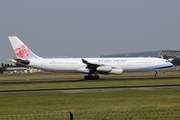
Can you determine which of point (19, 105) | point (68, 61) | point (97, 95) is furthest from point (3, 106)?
point (68, 61)

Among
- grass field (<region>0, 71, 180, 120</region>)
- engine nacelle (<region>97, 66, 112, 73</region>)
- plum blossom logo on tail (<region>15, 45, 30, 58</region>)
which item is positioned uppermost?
plum blossom logo on tail (<region>15, 45, 30, 58</region>)

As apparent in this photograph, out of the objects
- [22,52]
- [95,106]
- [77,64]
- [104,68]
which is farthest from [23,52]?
[95,106]

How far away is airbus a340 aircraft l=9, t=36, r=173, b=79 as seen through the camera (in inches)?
2274

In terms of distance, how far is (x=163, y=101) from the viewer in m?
25.3

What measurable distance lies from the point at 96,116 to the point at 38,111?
4878 mm

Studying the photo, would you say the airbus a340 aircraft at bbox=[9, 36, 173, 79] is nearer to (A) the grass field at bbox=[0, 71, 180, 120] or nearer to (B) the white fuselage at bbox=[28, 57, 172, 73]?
(B) the white fuselage at bbox=[28, 57, 172, 73]

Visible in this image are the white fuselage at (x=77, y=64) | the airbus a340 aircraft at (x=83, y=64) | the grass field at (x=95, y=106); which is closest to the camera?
the grass field at (x=95, y=106)

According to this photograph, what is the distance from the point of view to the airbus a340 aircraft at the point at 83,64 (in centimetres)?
5775

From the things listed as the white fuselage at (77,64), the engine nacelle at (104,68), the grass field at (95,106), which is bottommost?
the grass field at (95,106)

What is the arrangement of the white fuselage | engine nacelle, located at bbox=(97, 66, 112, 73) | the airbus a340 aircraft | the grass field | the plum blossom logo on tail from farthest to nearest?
the plum blossom logo on tail
the white fuselage
the airbus a340 aircraft
engine nacelle, located at bbox=(97, 66, 112, 73)
the grass field

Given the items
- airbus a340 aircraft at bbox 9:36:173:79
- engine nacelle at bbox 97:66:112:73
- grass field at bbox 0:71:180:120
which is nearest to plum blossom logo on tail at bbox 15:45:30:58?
airbus a340 aircraft at bbox 9:36:173:79

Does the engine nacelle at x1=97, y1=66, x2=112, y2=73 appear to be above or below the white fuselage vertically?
below

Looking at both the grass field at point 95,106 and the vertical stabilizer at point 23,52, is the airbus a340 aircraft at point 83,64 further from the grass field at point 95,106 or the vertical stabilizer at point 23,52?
the grass field at point 95,106

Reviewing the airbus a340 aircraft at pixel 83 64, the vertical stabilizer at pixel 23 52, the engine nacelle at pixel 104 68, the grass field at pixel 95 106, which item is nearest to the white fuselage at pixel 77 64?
the airbus a340 aircraft at pixel 83 64
